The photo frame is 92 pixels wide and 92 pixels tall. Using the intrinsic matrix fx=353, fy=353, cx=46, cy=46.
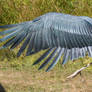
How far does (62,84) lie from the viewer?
5.05 meters

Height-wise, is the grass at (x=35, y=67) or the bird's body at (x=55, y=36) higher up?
the bird's body at (x=55, y=36)

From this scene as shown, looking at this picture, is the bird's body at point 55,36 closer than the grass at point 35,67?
Yes

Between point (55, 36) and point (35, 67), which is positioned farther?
point (35, 67)

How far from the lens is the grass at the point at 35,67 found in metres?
4.95

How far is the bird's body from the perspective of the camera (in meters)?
3.55

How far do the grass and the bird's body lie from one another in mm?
1329

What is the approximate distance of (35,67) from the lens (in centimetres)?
546

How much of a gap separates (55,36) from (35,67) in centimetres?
191

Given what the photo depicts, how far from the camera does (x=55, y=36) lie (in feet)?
11.9

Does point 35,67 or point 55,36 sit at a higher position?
point 55,36

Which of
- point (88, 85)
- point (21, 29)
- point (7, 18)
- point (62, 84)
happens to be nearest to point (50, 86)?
point (62, 84)

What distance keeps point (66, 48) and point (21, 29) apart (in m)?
0.53

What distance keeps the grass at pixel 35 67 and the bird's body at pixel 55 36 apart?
52.3 inches

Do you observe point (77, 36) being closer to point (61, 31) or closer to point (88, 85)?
point (61, 31)
